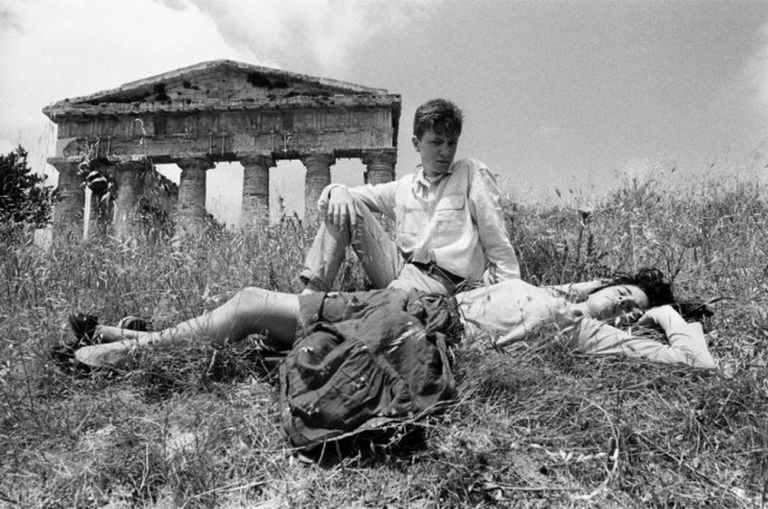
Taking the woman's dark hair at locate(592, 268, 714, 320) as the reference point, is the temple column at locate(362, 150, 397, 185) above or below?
above

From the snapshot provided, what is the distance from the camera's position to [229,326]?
8.46 feet

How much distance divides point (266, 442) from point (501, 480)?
812 millimetres

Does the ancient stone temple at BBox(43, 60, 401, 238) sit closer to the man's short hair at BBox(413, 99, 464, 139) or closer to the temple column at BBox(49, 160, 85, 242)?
the temple column at BBox(49, 160, 85, 242)

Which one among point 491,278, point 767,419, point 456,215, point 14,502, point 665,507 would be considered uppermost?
point 456,215

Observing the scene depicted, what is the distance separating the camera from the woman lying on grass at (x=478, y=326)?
2.50 m

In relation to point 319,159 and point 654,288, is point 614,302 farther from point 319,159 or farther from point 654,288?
point 319,159

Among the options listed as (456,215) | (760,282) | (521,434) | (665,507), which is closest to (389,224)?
(456,215)

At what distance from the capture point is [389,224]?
5.98 m

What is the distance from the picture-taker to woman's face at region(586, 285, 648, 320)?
2.89 meters

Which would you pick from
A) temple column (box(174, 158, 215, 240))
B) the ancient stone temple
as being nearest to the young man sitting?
the ancient stone temple

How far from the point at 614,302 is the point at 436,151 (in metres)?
1.19

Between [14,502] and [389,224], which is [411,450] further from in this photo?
[389,224]

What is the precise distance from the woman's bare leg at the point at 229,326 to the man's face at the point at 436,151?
1159mm

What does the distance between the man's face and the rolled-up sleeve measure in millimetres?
196
